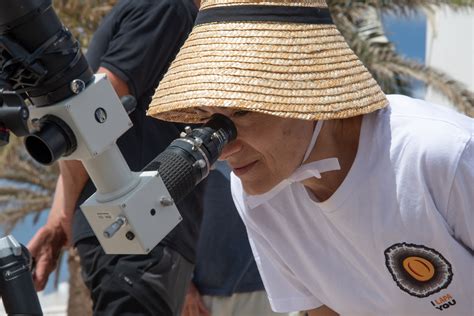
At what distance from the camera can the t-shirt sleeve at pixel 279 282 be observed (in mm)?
3171

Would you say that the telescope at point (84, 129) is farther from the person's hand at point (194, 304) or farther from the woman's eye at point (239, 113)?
the person's hand at point (194, 304)

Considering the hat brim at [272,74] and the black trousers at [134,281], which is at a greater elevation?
the hat brim at [272,74]

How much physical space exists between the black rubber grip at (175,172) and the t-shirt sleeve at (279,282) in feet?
3.62

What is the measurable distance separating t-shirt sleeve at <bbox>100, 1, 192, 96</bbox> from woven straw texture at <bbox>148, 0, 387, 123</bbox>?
825 mm

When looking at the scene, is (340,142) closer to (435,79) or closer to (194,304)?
(194,304)

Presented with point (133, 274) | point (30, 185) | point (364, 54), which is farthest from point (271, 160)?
point (30, 185)

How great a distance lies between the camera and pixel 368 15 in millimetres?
9516

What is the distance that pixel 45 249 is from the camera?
3.80 m

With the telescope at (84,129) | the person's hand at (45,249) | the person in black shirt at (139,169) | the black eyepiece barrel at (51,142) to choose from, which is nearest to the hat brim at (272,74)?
the telescope at (84,129)

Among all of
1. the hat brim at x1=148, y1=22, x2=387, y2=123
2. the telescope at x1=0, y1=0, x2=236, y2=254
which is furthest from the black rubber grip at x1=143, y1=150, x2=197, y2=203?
the hat brim at x1=148, y1=22, x2=387, y2=123

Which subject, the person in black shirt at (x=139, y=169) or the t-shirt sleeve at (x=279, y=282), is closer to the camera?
the t-shirt sleeve at (x=279, y=282)

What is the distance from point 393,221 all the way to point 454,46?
10.8 meters

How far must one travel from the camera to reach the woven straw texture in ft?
7.98

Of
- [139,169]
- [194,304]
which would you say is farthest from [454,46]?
[139,169]
